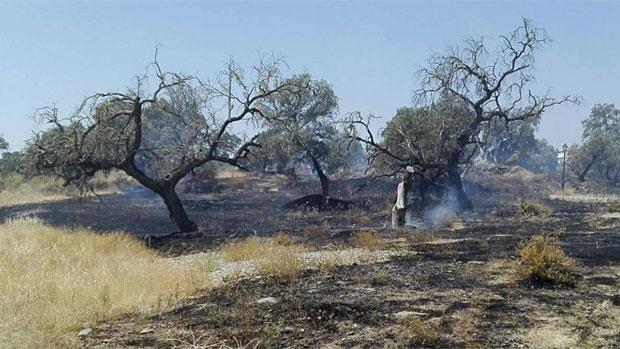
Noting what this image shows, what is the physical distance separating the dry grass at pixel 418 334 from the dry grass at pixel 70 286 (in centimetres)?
356

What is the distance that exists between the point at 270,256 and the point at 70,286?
4.02 meters

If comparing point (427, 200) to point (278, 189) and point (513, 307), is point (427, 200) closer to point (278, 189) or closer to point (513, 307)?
point (278, 189)

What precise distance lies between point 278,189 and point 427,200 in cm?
1324

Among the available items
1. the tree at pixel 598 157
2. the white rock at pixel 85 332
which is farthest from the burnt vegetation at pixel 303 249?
the tree at pixel 598 157

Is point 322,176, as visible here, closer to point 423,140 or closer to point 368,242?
point 423,140

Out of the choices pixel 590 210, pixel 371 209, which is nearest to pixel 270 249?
pixel 371 209

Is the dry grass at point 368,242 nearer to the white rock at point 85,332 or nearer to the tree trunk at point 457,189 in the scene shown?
the white rock at point 85,332

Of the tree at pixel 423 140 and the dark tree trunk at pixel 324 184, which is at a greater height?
the tree at pixel 423 140

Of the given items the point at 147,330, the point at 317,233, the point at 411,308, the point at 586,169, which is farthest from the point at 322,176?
the point at 586,169

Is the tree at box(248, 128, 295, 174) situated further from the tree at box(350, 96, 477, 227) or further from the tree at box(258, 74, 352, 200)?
the tree at box(350, 96, 477, 227)

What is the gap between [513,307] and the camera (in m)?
6.57

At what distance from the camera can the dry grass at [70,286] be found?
6.05m

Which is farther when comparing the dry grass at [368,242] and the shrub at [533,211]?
the shrub at [533,211]

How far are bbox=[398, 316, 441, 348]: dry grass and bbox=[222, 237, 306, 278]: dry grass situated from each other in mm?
3549
